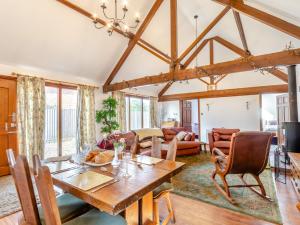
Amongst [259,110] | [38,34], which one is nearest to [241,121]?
[259,110]

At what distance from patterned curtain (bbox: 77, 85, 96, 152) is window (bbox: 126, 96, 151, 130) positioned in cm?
201

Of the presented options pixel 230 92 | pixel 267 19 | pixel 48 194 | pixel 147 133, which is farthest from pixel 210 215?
pixel 230 92

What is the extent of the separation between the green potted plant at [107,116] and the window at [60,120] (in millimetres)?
767

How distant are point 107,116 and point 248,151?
434cm

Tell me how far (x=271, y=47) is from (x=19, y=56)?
6069mm

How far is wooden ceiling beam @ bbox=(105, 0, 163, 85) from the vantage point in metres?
4.40

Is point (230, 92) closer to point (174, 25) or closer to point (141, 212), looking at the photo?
point (174, 25)

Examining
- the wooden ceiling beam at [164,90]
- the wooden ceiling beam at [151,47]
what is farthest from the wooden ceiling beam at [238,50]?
the wooden ceiling beam at [164,90]

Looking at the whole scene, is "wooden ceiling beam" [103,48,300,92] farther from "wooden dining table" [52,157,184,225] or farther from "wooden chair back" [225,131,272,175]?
"wooden dining table" [52,157,184,225]

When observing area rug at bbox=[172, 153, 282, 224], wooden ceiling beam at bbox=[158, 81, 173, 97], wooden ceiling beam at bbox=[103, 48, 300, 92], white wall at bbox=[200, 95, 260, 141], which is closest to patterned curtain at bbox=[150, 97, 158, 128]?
wooden ceiling beam at bbox=[158, 81, 173, 97]

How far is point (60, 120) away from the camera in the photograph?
4.79m

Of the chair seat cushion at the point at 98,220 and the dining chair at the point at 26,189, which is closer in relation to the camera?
the dining chair at the point at 26,189

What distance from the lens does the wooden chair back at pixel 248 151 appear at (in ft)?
8.15

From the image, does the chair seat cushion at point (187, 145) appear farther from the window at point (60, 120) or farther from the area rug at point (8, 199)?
the area rug at point (8, 199)
